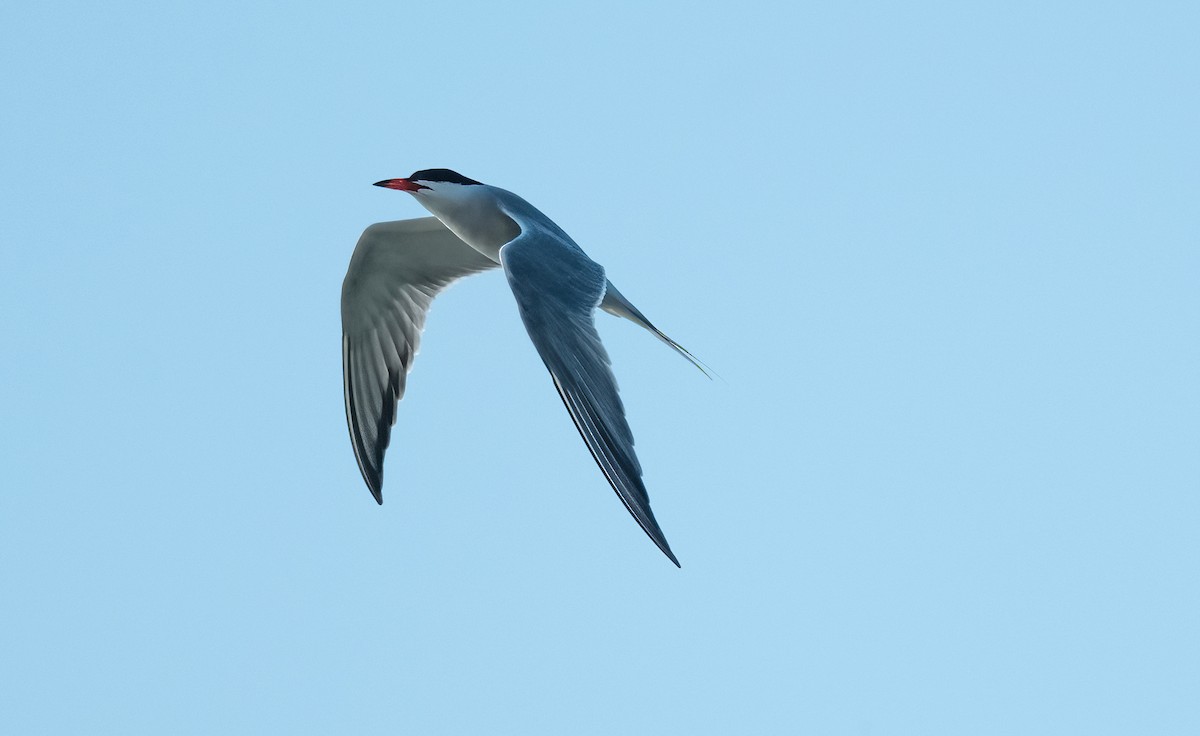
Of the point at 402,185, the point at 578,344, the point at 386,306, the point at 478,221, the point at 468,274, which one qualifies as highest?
the point at 402,185

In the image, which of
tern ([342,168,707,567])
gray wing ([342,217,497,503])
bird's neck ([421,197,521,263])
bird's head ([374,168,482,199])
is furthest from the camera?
gray wing ([342,217,497,503])

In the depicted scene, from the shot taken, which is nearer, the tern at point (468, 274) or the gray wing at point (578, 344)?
the gray wing at point (578, 344)

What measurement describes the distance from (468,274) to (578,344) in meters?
3.84

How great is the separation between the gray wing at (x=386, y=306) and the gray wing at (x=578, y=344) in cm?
218

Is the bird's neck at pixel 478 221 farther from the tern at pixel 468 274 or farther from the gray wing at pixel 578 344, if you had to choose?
the gray wing at pixel 578 344

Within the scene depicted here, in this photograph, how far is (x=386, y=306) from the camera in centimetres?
1036

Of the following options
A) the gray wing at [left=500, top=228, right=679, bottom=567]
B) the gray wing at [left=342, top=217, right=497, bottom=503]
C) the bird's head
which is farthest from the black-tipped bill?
the gray wing at [left=500, top=228, right=679, bottom=567]

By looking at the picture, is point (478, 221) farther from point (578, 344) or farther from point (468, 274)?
point (578, 344)

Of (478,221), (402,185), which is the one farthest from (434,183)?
(478,221)

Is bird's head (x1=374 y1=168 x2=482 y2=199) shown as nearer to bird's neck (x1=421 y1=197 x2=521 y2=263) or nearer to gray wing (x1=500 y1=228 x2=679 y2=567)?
bird's neck (x1=421 y1=197 x2=521 y2=263)

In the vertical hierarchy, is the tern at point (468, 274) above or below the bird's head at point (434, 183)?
below

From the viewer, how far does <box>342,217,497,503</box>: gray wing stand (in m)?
10.1

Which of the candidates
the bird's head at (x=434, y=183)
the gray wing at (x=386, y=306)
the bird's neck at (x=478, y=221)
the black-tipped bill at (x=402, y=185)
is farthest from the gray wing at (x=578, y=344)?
the gray wing at (x=386, y=306)

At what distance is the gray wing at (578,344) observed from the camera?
586 centimetres
